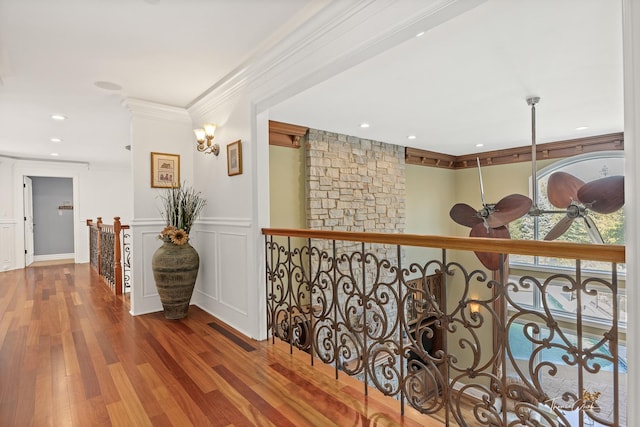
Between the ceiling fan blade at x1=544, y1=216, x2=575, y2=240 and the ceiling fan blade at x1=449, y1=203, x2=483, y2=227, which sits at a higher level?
the ceiling fan blade at x1=449, y1=203, x2=483, y2=227

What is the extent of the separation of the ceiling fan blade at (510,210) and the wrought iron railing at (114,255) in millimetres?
4790

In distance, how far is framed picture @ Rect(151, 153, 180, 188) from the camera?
3.78 metres

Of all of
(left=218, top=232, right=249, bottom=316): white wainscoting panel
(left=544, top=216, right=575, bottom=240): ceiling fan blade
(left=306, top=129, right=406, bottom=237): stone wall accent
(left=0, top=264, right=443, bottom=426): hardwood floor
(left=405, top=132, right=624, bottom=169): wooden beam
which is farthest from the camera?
(left=405, top=132, right=624, bottom=169): wooden beam

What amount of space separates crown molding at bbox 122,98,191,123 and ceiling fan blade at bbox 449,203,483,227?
3.25m

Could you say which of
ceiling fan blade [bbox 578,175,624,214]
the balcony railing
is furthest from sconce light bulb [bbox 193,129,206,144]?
ceiling fan blade [bbox 578,175,624,214]

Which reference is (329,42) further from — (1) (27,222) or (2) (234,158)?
(1) (27,222)

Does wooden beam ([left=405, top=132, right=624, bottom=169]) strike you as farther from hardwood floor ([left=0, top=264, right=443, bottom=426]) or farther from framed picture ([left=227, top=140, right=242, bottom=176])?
hardwood floor ([left=0, top=264, right=443, bottom=426])

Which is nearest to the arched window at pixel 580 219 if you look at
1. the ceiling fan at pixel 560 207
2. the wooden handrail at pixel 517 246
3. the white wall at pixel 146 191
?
the ceiling fan at pixel 560 207

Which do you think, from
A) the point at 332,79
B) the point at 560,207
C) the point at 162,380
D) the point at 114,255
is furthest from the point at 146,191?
the point at 560,207

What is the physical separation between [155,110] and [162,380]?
2.88 m

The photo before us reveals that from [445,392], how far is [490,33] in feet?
7.53

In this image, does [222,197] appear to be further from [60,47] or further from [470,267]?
[470,267]

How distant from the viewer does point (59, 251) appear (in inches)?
344

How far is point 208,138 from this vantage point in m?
3.53
